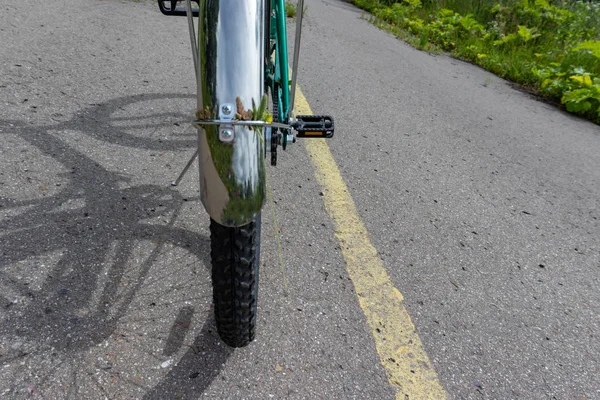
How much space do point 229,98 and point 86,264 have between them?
3.49ft

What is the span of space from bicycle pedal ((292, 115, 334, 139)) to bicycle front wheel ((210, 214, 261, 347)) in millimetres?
642

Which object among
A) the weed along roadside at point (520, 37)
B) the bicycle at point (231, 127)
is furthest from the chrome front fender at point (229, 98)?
the weed along roadside at point (520, 37)

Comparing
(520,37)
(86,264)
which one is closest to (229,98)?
(86,264)

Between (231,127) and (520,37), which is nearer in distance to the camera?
(231,127)

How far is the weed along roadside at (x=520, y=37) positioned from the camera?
Result: 5.46 meters

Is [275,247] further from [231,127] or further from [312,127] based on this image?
[231,127]

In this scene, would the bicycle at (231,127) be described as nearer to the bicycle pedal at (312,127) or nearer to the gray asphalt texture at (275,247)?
the gray asphalt texture at (275,247)

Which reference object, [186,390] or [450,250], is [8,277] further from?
[450,250]

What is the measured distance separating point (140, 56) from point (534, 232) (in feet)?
11.7

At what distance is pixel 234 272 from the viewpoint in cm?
137

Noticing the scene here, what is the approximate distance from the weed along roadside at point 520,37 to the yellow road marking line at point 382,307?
3.97 metres

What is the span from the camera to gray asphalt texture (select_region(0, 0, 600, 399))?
1572mm

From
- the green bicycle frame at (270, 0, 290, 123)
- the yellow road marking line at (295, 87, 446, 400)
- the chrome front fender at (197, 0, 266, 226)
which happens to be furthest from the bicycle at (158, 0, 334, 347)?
the yellow road marking line at (295, 87, 446, 400)

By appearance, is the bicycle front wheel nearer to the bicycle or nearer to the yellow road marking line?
the bicycle
